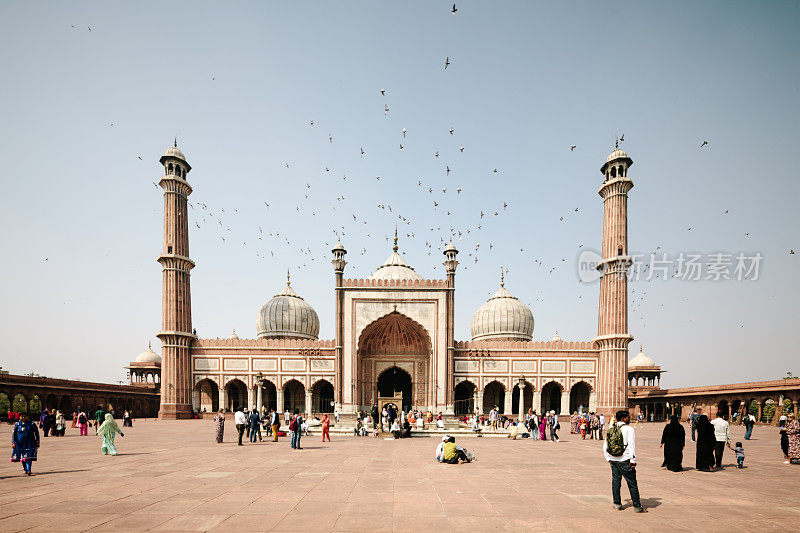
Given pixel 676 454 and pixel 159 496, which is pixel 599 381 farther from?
pixel 159 496

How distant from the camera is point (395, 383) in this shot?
150 feet

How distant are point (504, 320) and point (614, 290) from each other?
46.2 ft

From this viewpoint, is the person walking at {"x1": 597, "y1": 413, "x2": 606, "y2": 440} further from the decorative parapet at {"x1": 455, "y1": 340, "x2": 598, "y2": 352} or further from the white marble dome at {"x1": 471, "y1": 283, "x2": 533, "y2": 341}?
the white marble dome at {"x1": 471, "y1": 283, "x2": 533, "y2": 341}

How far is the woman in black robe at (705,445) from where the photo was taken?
41.2 feet

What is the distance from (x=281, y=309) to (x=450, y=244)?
21.1 metres

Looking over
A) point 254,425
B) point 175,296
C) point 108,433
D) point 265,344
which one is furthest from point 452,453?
point 175,296

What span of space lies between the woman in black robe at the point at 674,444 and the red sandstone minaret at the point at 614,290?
93.7ft

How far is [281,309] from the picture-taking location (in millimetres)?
52094

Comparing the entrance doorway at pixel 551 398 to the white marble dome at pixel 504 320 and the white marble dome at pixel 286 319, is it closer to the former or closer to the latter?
the white marble dome at pixel 504 320

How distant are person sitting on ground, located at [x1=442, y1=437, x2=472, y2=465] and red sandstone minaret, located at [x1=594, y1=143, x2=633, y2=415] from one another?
2964 centimetres

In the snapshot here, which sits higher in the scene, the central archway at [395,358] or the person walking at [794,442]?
the person walking at [794,442]

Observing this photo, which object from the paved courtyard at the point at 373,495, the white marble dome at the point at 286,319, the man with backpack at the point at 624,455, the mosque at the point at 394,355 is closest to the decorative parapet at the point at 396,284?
the mosque at the point at 394,355

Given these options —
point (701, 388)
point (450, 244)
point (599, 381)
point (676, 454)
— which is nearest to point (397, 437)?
point (676, 454)

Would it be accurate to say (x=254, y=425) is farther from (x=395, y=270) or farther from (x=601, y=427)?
(x=395, y=270)
